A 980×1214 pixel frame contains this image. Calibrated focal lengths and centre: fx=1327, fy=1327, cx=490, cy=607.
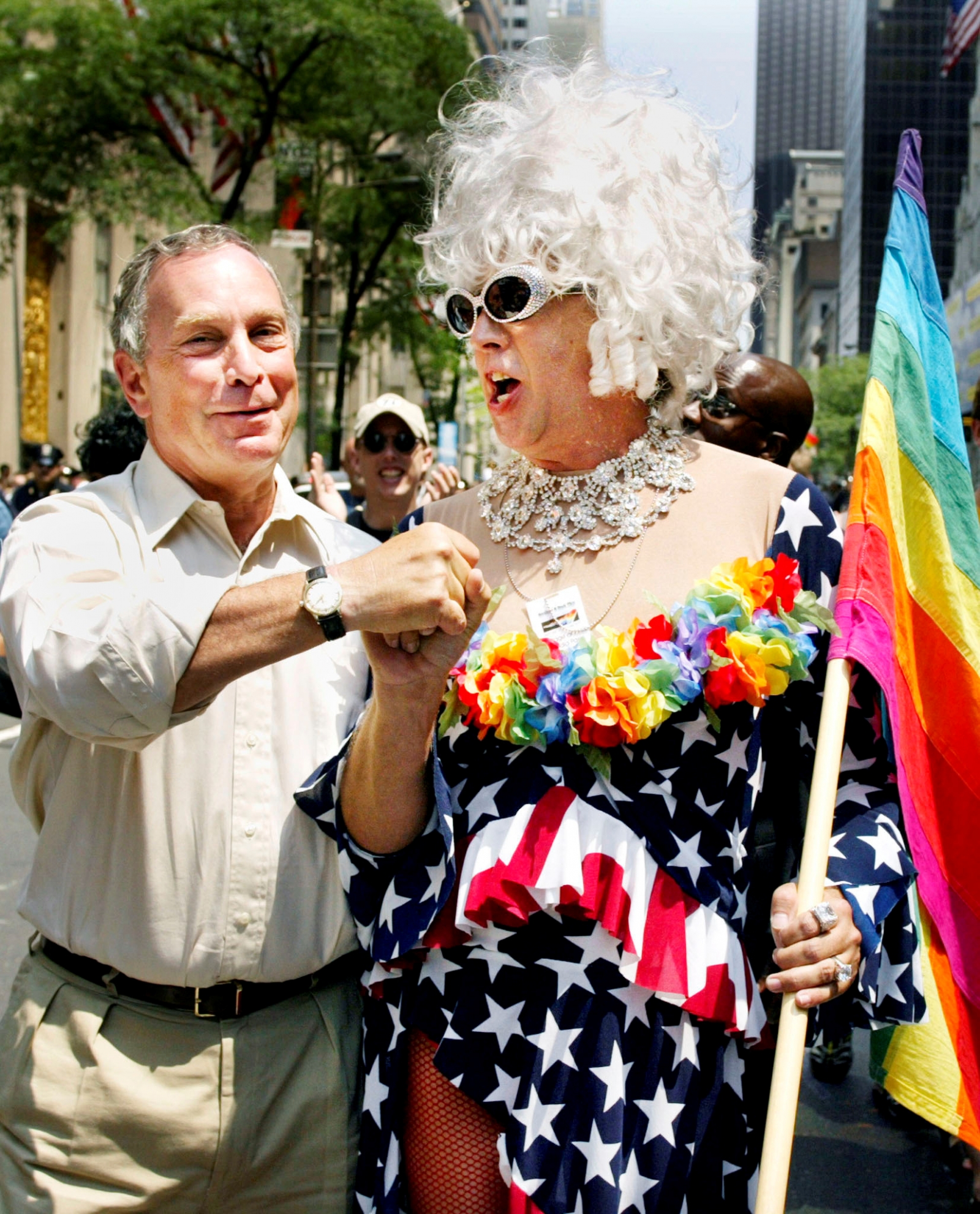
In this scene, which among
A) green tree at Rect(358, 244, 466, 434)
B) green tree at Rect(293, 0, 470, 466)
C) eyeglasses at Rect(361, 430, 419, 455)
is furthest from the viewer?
green tree at Rect(358, 244, 466, 434)

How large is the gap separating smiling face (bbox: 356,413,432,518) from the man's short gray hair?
4.09 meters

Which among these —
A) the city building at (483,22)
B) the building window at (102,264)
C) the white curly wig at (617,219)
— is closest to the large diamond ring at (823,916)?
the white curly wig at (617,219)

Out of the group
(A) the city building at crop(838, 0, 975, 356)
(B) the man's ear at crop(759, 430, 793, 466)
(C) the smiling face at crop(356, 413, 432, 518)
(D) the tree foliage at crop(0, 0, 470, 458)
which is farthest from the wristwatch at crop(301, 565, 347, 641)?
(A) the city building at crop(838, 0, 975, 356)

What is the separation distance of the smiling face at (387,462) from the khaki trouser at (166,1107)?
437cm

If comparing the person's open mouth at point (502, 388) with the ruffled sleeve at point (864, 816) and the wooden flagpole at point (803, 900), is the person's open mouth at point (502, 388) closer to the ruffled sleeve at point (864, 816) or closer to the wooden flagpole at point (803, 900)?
the ruffled sleeve at point (864, 816)

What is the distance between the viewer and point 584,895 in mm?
1904

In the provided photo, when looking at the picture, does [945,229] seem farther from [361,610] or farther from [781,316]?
[361,610]

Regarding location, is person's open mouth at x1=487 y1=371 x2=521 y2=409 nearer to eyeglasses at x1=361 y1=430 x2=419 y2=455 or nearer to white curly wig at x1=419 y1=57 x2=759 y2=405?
white curly wig at x1=419 y1=57 x2=759 y2=405

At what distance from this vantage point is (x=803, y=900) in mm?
1825

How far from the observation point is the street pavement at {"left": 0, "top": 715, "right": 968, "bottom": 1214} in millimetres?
3650

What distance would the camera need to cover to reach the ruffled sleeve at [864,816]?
6.35 ft

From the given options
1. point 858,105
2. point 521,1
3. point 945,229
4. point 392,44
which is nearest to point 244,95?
point 392,44

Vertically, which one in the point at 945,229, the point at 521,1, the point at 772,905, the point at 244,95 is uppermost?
the point at 521,1

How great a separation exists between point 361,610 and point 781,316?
152m
